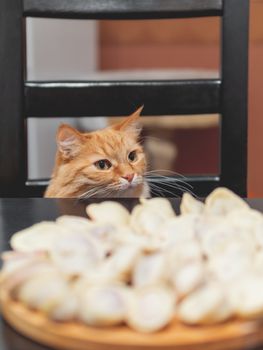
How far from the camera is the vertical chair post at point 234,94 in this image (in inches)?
48.0

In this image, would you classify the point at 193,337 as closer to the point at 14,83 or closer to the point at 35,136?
the point at 14,83

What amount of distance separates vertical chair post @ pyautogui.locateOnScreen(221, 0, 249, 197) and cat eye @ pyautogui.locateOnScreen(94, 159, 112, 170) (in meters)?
0.22

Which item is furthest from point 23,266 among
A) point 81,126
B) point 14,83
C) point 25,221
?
point 81,126

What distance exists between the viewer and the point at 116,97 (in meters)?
1.24

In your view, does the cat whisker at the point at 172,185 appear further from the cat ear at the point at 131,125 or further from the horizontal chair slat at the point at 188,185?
the cat ear at the point at 131,125

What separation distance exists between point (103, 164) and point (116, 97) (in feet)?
0.45

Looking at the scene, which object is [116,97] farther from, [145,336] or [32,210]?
[145,336]

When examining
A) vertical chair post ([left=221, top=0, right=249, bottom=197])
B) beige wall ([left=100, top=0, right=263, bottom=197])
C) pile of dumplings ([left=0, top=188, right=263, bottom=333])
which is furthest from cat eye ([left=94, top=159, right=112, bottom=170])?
beige wall ([left=100, top=0, right=263, bottom=197])

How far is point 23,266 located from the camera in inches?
20.2

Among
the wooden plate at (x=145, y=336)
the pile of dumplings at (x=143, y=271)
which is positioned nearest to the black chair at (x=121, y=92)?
the pile of dumplings at (x=143, y=271)

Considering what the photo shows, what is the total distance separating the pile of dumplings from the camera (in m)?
0.46

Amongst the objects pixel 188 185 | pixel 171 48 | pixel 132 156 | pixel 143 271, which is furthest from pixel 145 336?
pixel 171 48

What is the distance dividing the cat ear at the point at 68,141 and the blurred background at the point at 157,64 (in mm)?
1424

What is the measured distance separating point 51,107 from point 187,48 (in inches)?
81.6
